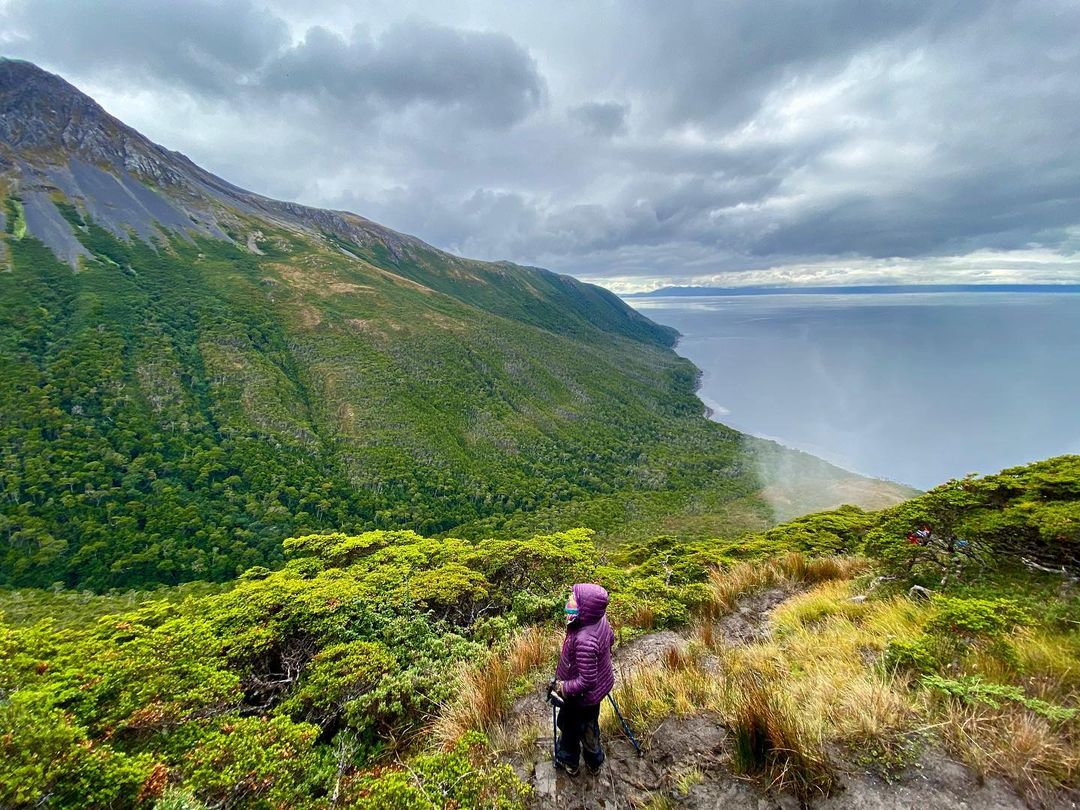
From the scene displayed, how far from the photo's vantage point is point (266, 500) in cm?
8094

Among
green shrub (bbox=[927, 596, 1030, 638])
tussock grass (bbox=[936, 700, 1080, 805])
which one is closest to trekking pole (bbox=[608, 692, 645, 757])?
tussock grass (bbox=[936, 700, 1080, 805])

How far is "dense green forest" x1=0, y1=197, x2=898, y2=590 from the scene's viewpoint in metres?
70.5

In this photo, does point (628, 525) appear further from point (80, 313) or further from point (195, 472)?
point (80, 313)

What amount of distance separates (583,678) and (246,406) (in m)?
117

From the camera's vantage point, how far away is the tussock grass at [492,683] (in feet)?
16.6

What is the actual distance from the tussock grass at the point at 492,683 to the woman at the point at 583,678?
3.95 feet

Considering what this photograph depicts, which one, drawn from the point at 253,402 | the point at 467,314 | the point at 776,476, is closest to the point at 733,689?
the point at 253,402

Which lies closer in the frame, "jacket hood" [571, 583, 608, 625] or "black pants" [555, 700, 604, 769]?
"black pants" [555, 700, 604, 769]

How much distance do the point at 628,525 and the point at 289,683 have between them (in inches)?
3460

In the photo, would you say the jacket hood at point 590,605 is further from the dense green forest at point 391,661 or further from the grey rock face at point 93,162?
the grey rock face at point 93,162

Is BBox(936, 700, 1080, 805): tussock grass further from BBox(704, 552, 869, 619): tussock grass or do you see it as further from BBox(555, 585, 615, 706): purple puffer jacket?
BBox(704, 552, 869, 619): tussock grass

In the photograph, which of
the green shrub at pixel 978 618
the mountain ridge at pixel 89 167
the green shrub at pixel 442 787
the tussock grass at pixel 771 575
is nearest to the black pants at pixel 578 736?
the green shrub at pixel 442 787

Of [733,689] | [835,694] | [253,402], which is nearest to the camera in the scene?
[835,694]

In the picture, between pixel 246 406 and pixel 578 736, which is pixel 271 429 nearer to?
pixel 246 406
